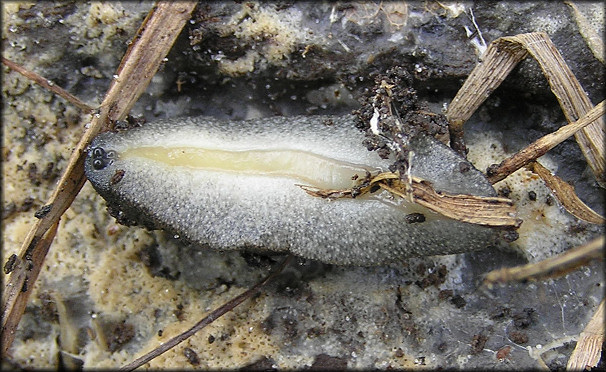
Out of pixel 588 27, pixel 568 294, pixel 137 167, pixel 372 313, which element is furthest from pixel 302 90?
pixel 568 294

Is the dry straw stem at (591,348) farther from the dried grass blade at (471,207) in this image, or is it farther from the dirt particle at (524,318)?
the dried grass blade at (471,207)

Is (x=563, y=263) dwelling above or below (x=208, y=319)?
above

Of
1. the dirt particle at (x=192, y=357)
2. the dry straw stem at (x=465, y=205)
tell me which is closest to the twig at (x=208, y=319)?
the dirt particle at (x=192, y=357)

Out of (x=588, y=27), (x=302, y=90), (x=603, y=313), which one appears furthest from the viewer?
(x=302, y=90)

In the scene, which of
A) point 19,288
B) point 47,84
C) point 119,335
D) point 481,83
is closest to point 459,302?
point 481,83

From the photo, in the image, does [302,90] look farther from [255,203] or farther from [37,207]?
[37,207]

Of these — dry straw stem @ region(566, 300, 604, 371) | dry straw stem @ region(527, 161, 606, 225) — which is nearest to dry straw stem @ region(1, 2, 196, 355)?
dry straw stem @ region(527, 161, 606, 225)

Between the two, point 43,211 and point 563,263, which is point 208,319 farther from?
point 563,263
